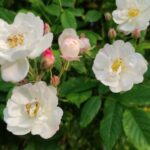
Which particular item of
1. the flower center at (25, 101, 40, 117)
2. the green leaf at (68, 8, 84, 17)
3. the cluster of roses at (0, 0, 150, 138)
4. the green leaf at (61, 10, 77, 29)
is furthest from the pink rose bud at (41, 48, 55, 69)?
the green leaf at (68, 8, 84, 17)

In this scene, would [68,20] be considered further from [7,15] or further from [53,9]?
[7,15]

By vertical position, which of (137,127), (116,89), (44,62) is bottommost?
(137,127)

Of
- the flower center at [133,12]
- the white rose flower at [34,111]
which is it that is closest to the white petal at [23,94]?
the white rose flower at [34,111]

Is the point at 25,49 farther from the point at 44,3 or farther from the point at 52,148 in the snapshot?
the point at 44,3

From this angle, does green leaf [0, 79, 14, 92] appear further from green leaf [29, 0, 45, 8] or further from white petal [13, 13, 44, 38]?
green leaf [29, 0, 45, 8]

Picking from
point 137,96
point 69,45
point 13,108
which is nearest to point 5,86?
point 13,108

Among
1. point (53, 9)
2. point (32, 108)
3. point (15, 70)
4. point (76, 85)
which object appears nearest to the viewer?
point (15, 70)
